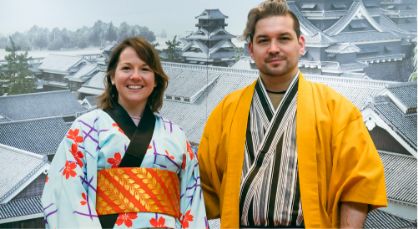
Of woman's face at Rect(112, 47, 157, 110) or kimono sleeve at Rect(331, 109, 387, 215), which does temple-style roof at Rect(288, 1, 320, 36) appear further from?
woman's face at Rect(112, 47, 157, 110)

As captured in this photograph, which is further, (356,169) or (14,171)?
(14,171)

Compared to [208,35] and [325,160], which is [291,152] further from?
[208,35]

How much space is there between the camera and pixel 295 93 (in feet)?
5.91

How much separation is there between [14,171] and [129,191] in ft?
3.04

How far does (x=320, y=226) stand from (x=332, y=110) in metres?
0.36

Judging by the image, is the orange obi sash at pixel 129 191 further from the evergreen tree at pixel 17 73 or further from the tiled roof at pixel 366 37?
the tiled roof at pixel 366 37

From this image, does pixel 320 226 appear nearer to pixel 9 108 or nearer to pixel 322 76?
pixel 322 76

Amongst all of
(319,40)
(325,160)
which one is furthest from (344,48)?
(325,160)

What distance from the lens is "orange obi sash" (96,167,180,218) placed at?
5.42 feet

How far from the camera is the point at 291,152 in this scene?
175 cm

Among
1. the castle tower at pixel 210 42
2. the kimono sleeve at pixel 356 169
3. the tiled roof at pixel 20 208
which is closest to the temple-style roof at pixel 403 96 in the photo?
the castle tower at pixel 210 42

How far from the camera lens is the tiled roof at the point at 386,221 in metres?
2.52

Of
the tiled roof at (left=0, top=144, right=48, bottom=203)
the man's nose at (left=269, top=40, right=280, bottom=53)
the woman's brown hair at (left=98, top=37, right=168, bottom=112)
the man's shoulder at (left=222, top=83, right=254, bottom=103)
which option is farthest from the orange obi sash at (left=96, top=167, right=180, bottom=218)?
the tiled roof at (left=0, top=144, right=48, bottom=203)

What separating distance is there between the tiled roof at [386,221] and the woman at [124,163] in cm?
107
